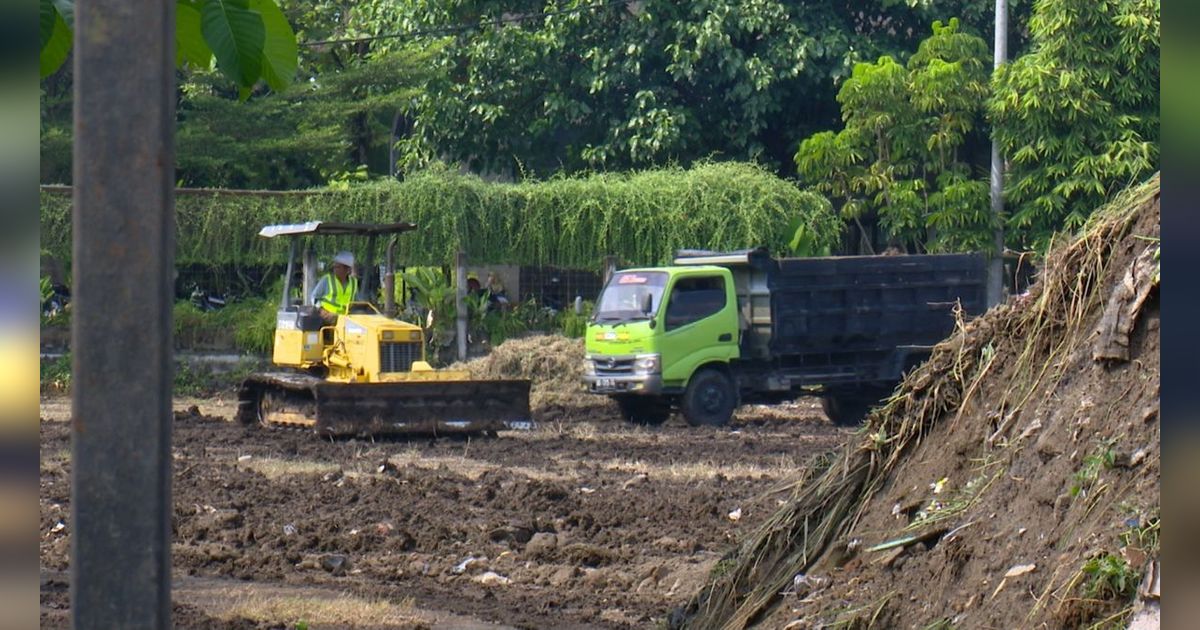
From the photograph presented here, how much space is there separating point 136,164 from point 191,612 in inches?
233

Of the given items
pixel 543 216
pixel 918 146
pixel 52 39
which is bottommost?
pixel 52 39

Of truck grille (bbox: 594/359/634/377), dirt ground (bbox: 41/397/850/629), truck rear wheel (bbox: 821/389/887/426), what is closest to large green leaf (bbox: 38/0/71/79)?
dirt ground (bbox: 41/397/850/629)

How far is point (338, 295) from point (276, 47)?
14.2m

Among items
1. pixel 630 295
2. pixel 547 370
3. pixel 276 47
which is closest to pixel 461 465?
pixel 630 295

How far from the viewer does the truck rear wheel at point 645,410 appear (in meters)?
20.5

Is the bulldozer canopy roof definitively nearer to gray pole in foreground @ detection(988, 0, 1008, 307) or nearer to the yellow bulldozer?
the yellow bulldozer

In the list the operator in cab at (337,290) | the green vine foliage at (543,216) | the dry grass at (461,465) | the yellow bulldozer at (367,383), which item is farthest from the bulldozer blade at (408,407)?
the green vine foliage at (543,216)

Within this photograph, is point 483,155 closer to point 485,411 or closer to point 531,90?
point 531,90

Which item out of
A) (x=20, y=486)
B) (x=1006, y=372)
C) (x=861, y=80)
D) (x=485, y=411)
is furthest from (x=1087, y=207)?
(x=20, y=486)

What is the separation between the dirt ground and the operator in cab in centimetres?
166

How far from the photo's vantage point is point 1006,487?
19.0 feet

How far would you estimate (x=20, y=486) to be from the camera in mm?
2734

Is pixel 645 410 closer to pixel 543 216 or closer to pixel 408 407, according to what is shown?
pixel 408 407

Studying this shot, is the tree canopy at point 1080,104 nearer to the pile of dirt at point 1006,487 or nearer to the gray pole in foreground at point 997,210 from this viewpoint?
the gray pole in foreground at point 997,210
